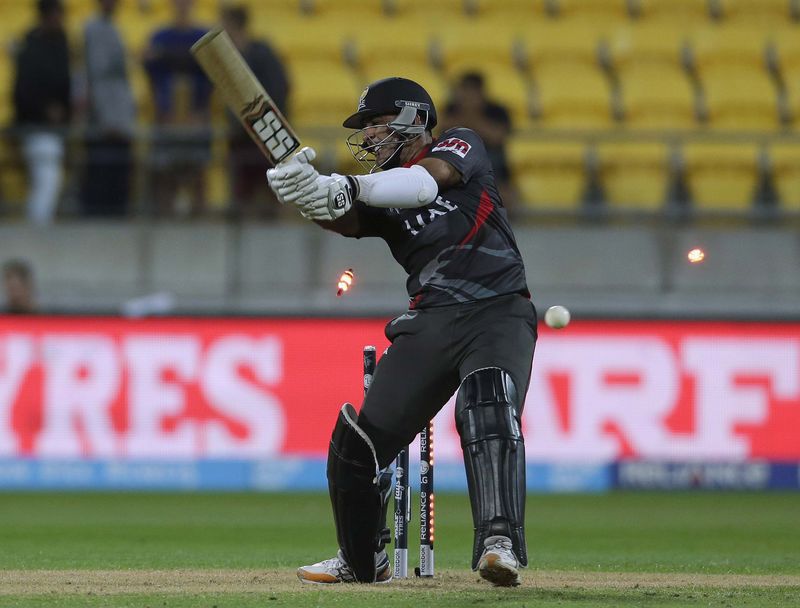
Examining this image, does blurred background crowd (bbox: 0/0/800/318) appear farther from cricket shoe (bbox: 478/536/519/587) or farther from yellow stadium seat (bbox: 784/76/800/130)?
cricket shoe (bbox: 478/536/519/587)

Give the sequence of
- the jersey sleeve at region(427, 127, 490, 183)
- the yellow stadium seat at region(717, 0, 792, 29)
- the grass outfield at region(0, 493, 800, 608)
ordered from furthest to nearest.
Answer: the yellow stadium seat at region(717, 0, 792, 29) < the jersey sleeve at region(427, 127, 490, 183) < the grass outfield at region(0, 493, 800, 608)

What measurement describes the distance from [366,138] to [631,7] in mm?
11136

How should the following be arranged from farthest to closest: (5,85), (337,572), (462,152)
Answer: (5,85) < (337,572) < (462,152)

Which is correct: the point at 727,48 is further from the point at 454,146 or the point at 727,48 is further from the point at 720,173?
the point at 454,146

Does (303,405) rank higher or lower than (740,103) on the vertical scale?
lower

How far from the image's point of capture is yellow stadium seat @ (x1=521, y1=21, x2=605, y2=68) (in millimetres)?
16625

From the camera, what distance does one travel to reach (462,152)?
22.0ft

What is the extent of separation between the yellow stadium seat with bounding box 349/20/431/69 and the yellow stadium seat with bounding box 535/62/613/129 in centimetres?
125

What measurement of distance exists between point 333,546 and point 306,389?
180 inches

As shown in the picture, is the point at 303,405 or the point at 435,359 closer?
the point at 435,359

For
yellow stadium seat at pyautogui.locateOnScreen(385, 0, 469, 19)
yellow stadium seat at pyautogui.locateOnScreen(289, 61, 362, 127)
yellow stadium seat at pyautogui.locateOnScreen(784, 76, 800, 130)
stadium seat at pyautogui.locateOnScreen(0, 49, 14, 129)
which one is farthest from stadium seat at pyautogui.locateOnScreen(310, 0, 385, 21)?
yellow stadium seat at pyautogui.locateOnScreen(784, 76, 800, 130)

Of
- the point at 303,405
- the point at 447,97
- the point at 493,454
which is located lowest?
the point at 493,454

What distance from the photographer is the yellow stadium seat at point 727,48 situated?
16.8m

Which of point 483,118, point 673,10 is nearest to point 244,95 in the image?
point 483,118
